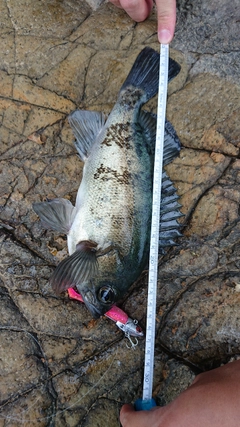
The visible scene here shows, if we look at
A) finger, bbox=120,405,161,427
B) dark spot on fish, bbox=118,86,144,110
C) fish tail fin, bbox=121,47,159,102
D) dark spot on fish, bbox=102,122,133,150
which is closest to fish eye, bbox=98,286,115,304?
finger, bbox=120,405,161,427

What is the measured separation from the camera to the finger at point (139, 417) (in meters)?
2.66

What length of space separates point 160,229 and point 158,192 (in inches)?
12.4

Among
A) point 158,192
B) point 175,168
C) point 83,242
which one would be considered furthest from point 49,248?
point 175,168

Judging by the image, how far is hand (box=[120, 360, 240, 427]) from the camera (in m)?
2.44

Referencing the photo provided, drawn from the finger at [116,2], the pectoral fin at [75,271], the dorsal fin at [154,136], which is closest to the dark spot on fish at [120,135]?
the dorsal fin at [154,136]

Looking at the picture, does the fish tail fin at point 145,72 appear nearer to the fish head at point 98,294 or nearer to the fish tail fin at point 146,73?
the fish tail fin at point 146,73

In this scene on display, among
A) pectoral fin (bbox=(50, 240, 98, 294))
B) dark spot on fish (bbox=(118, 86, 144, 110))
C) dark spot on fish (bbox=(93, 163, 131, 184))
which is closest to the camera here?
pectoral fin (bbox=(50, 240, 98, 294))

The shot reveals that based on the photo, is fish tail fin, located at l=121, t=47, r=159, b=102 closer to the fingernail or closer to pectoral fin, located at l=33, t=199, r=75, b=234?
the fingernail

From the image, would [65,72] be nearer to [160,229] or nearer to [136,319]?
[160,229]

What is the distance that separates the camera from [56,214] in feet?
10.8

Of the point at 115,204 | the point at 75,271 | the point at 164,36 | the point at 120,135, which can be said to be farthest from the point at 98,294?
the point at 164,36

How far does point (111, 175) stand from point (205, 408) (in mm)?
1786

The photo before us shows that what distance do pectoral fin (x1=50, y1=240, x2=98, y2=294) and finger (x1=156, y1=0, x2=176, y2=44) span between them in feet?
6.30

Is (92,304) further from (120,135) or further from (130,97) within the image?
(130,97)
